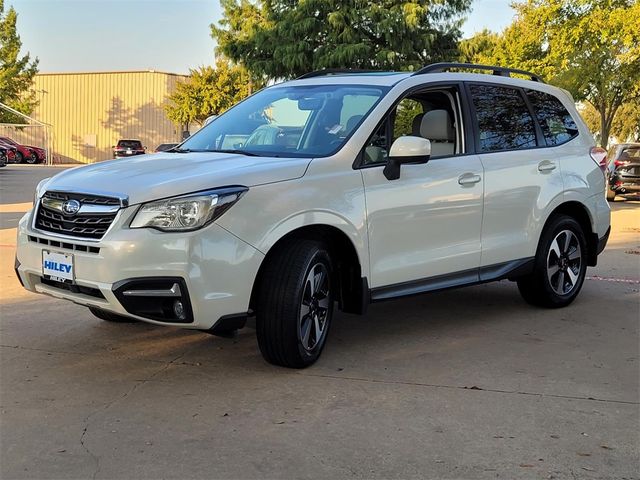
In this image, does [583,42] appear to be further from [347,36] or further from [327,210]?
[327,210]

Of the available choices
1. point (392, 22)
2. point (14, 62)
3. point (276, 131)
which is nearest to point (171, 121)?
point (14, 62)

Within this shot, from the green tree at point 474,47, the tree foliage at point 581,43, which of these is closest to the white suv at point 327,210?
the tree foliage at point 581,43

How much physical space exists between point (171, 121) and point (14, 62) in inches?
494

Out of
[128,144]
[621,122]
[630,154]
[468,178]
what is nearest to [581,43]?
[630,154]

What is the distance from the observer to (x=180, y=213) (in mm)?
3957

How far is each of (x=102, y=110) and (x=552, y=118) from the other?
56.1 m

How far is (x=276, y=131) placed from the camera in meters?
5.12

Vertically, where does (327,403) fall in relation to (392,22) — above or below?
below

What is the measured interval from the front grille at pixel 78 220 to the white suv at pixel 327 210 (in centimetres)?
1

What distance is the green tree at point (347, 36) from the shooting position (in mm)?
22719

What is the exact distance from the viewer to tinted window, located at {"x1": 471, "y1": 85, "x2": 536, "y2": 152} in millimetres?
5730

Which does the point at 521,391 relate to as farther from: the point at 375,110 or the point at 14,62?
the point at 14,62

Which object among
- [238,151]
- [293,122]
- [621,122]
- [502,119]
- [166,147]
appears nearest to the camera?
[238,151]

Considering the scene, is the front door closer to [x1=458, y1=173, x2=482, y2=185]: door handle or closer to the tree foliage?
[x1=458, y1=173, x2=482, y2=185]: door handle
